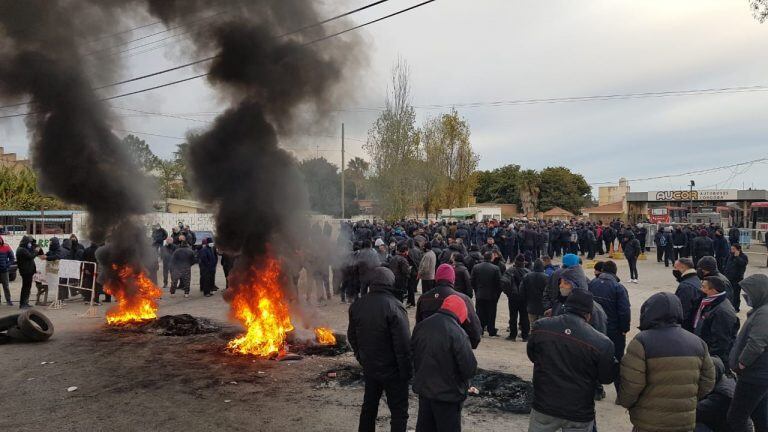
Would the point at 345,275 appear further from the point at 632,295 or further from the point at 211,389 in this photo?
the point at 632,295

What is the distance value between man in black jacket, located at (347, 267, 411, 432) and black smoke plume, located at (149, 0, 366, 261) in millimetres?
4879

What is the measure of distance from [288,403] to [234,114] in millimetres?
5810

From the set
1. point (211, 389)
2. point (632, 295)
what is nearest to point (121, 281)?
point (211, 389)

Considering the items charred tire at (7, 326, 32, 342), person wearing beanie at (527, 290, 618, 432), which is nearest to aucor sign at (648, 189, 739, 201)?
person wearing beanie at (527, 290, 618, 432)

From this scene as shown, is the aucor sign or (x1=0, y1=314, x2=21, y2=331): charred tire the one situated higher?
the aucor sign

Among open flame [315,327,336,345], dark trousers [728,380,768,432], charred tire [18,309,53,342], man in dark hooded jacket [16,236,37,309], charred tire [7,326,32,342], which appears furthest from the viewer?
man in dark hooded jacket [16,236,37,309]

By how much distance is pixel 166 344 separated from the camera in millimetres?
9273

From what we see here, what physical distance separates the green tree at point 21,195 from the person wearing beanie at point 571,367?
33321 mm

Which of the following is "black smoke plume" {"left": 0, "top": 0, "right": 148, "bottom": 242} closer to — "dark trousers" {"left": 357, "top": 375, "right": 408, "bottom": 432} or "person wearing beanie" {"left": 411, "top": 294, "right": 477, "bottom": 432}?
"dark trousers" {"left": 357, "top": 375, "right": 408, "bottom": 432}

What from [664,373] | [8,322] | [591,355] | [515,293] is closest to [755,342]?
[664,373]

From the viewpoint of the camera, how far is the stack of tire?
30.3 feet

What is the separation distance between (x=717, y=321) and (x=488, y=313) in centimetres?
508

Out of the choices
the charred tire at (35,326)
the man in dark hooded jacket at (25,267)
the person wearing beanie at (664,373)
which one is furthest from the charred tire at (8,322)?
the person wearing beanie at (664,373)

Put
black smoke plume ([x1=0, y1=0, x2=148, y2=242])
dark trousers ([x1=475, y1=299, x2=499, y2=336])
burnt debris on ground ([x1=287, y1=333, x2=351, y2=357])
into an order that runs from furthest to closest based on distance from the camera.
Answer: black smoke plume ([x1=0, y1=0, x2=148, y2=242])
dark trousers ([x1=475, y1=299, x2=499, y2=336])
burnt debris on ground ([x1=287, y1=333, x2=351, y2=357])
